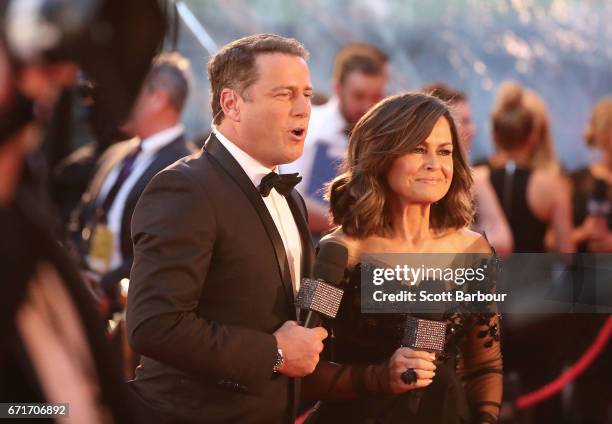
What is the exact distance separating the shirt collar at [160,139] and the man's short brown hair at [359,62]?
3.12 feet

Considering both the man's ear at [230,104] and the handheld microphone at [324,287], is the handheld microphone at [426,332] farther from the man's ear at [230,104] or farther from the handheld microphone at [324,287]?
the man's ear at [230,104]

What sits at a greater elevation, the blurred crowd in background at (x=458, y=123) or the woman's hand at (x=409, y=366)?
the blurred crowd in background at (x=458, y=123)

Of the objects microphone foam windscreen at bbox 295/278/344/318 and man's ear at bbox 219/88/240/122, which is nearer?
Result: microphone foam windscreen at bbox 295/278/344/318

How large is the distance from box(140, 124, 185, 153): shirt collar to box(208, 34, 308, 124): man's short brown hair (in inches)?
62.7

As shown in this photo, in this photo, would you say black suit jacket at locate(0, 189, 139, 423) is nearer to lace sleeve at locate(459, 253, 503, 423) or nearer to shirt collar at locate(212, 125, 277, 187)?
shirt collar at locate(212, 125, 277, 187)

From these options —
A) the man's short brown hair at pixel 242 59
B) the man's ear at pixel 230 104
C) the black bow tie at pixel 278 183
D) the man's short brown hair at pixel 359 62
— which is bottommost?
the black bow tie at pixel 278 183

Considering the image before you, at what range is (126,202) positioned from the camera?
4367mm

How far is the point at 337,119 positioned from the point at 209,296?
249 cm

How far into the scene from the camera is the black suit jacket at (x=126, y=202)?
169 inches

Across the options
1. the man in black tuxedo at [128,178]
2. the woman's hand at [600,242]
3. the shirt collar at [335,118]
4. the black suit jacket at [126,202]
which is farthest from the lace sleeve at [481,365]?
the woman's hand at [600,242]

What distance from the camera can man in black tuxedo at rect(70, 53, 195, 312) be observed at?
171 inches

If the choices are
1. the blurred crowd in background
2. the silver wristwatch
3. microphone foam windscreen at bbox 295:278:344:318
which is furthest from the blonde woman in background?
the silver wristwatch

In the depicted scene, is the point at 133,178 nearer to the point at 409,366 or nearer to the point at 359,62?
the point at 359,62

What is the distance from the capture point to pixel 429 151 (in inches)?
114
